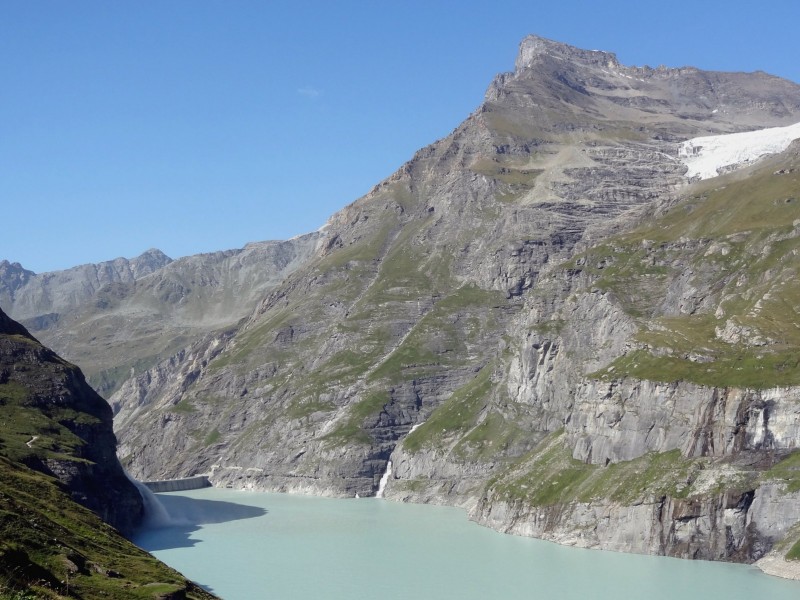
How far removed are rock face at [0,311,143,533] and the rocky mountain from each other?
185 millimetres

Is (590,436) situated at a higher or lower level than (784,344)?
lower

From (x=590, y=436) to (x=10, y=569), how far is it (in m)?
124

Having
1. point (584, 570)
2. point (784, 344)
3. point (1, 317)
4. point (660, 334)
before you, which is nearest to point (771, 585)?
point (584, 570)

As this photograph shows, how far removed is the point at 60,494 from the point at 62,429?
54.1 m

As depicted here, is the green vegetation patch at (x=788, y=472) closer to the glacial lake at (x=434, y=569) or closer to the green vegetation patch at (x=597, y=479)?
the green vegetation patch at (x=597, y=479)

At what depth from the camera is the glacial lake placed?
404 ft

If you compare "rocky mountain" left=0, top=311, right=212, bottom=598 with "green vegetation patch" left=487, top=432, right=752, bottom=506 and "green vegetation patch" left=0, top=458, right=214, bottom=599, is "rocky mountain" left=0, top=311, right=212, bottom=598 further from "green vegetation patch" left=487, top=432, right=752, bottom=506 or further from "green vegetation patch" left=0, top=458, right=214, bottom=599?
"green vegetation patch" left=487, top=432, right=752, bottom=506

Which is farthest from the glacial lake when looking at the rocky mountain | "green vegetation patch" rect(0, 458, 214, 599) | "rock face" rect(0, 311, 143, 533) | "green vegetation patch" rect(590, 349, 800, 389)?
"green vegetation patch" rect(590, 349, 800, 389)

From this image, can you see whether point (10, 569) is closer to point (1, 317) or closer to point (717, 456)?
point (717, 456)

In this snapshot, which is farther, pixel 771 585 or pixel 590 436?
pixel 590 436

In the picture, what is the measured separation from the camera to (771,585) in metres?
120

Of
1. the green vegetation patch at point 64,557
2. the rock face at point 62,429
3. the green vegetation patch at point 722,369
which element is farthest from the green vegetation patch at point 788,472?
the rock face at point 62,429

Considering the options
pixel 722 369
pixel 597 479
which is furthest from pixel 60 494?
pixel 722 369

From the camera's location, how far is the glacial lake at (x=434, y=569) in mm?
123125
